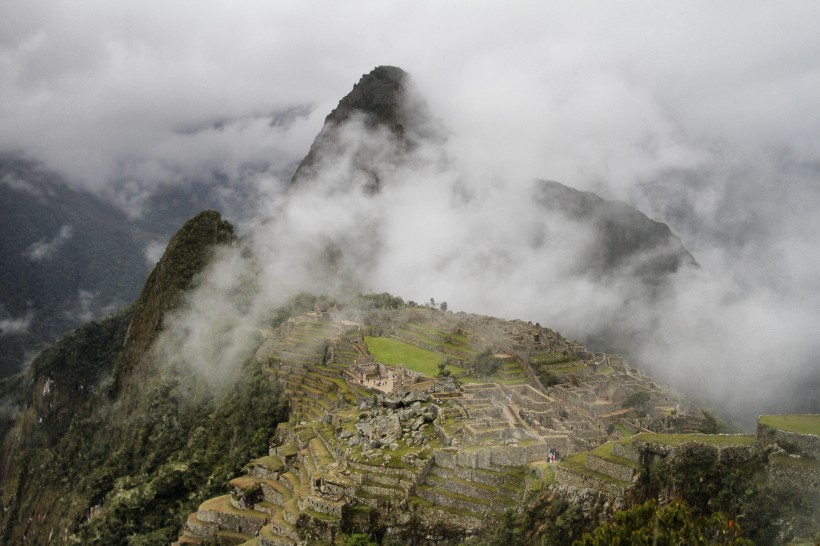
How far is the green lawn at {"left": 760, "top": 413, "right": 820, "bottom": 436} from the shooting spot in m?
21.6

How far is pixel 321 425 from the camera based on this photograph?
39.8m

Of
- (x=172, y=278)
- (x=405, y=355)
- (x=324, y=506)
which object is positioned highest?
(x=172, y=278)

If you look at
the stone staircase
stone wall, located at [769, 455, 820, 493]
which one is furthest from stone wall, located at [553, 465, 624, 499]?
stone wall, located at [769, 455, 820, 493]

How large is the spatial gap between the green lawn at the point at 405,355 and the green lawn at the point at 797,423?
31.2 meters

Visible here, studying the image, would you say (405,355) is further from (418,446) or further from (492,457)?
(492,457)

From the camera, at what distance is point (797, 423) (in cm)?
2236

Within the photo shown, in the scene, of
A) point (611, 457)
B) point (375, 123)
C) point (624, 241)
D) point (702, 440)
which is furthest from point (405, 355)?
point (375, 123)

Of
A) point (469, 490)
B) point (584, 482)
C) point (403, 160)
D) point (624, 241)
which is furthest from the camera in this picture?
point (403, 160)

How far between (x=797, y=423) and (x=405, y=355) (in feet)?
133

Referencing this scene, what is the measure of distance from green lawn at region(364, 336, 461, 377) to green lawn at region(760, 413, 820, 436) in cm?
3117

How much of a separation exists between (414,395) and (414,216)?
13510 cm

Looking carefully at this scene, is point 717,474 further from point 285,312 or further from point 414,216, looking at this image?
point 414,216

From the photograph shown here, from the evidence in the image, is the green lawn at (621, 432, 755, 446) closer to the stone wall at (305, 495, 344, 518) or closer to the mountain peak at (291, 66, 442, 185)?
the stone wall at (305, 495, 344, 518)

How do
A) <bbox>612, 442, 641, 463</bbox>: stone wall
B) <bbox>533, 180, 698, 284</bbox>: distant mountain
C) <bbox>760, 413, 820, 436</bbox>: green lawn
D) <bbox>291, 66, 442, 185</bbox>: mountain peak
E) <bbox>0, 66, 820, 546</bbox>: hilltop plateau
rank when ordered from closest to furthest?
<bbox>760, 413, 820, 436</bbox>: green lawn → <bbox>0, 66, 820, 546</bbox>: hilltop plateau → <bbox>612, 442, 641, 463</bbox>: stone wall → <bbox>533, 180, 698, 284</bbox>: distant mountain → <bbox>291, 66, 442, 185</bbox>: mountain peak
